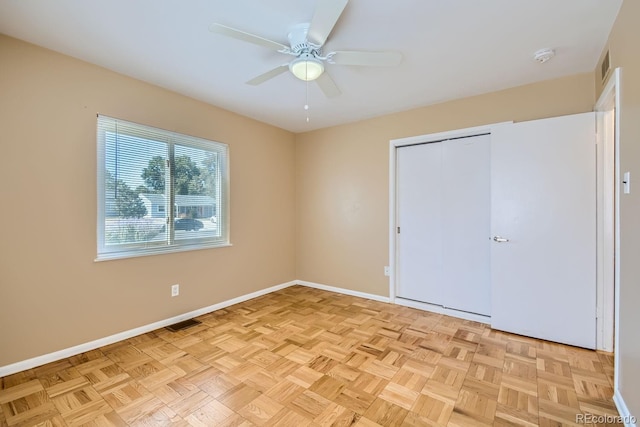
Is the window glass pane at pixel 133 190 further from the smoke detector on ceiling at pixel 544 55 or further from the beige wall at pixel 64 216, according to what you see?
the smoke detector on ceiling at pixel 544 55

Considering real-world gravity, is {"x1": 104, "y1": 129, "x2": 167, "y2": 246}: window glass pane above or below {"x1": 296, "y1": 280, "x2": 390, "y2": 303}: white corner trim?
above

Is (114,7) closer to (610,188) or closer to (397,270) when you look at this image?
(397,270)

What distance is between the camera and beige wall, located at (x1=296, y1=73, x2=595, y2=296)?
117 inches

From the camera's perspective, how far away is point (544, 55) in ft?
7.41

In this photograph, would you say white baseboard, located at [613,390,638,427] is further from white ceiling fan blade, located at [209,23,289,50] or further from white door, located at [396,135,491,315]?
white ceiling fan blade, located at [209,23,289,50]

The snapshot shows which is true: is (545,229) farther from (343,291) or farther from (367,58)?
(343,291)

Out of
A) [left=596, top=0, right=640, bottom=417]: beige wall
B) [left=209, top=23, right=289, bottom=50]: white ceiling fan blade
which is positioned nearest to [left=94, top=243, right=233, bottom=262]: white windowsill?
[left=209, top=23, right=289, bottom=50]: white ceiling fan blade

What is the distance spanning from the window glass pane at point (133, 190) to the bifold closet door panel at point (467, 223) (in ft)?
10.3

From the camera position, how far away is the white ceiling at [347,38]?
177 centimetres

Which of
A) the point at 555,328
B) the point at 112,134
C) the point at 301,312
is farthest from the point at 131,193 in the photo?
the point at 555,328

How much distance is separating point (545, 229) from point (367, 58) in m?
2.22

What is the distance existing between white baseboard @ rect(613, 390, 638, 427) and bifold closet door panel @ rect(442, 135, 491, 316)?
1313 millimetres

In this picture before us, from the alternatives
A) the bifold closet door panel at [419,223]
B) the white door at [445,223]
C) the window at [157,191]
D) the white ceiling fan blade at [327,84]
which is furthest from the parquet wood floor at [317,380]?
the white ceiling fan blade at [327,84]

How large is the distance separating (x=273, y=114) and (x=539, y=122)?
2879mm
